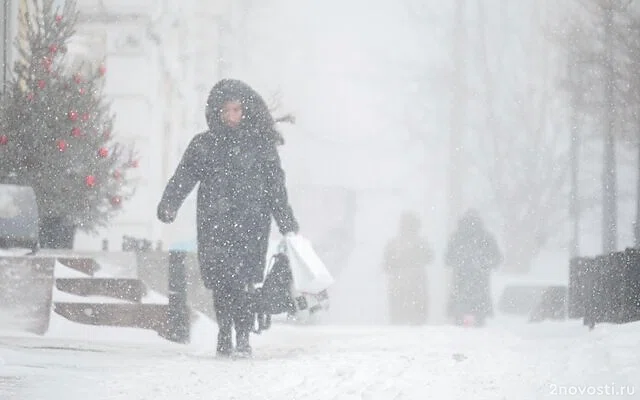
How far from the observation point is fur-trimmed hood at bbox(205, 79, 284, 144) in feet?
30.3

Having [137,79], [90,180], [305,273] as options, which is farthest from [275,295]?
[137,79]

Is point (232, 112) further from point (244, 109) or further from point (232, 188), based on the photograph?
point (232, 188)

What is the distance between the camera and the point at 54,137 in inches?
569

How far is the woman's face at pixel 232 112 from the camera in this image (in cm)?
923

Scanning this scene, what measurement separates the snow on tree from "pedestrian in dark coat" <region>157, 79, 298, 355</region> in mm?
5145

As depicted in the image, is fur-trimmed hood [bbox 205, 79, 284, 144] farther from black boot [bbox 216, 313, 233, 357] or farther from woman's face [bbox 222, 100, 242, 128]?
black boot [bbox 216, 313, 233, 357]

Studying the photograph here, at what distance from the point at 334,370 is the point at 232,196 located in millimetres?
2134

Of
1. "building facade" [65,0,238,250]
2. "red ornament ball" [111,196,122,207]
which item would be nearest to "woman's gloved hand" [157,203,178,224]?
"red ornament ball" [111,196,122,207]

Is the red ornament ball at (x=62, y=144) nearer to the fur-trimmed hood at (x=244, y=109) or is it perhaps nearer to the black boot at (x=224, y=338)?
the fur-trimmed hood at (x=244, y=109)

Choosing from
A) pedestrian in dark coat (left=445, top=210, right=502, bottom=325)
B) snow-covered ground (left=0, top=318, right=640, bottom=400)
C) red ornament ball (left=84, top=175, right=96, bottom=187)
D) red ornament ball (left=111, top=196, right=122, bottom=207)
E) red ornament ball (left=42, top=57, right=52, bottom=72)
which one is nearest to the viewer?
snow-covered ground (left=0, top=318, right=640, bottom=400)

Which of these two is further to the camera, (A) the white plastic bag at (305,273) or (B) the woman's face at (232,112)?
(A) the white plastic bag at (305,273)

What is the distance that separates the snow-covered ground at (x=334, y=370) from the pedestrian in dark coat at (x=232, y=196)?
1.39 ft

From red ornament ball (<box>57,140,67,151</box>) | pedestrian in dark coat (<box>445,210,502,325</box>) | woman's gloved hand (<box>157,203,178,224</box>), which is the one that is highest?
red ornament ball (<box>57,140,67,151</box>)

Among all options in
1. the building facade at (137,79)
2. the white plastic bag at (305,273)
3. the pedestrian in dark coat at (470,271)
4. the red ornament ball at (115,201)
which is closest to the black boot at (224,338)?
the white plastic bag at (305,273)
